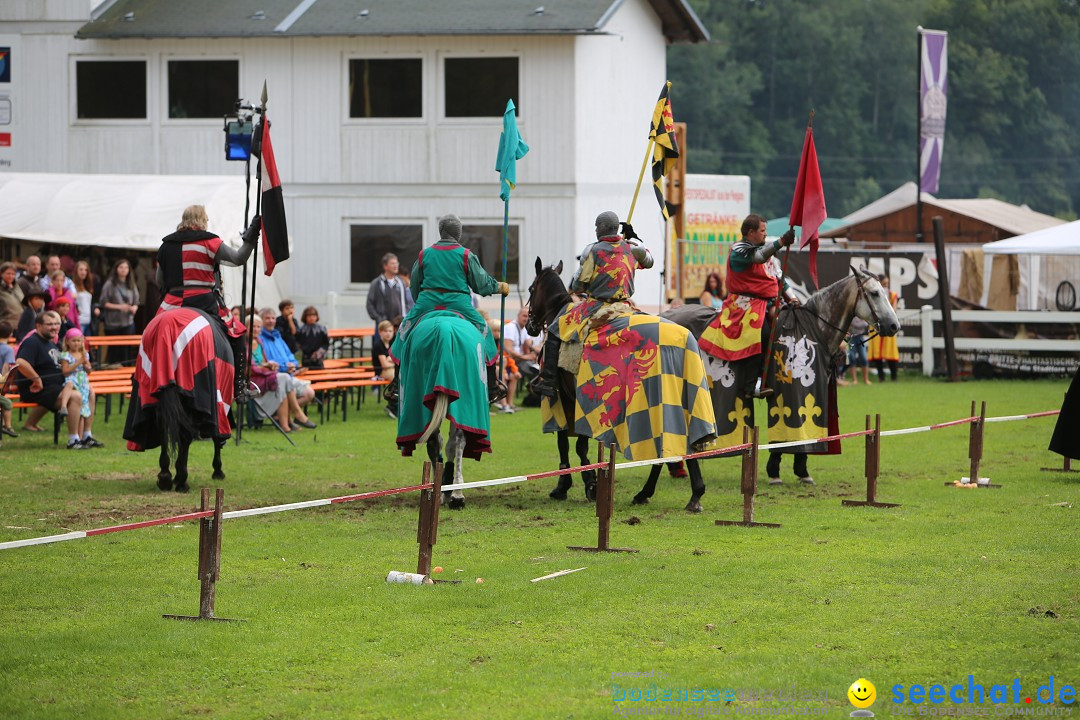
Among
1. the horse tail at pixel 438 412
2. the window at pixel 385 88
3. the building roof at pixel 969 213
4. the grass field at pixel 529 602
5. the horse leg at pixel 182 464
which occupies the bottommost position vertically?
the grass field at pixel 529 602

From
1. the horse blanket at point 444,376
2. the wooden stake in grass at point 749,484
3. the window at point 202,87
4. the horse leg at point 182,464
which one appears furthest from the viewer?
the window at point 202,87

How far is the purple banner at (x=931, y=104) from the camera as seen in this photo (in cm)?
3047

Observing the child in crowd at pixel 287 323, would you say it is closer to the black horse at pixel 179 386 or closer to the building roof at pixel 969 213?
the black horse at pixel 179 386

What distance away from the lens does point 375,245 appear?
89.6ft

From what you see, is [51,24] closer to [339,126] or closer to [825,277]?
[339,126]

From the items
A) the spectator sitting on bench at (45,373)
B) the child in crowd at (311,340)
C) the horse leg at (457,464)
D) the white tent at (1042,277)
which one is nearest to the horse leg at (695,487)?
the horse leg at (457,464)

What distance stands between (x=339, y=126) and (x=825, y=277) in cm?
921

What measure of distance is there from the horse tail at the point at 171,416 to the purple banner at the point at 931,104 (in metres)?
21.6

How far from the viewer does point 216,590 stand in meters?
8.35

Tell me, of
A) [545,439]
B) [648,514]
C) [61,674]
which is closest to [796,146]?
[545,439]

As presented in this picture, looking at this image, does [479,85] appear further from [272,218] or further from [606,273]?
[606,273]

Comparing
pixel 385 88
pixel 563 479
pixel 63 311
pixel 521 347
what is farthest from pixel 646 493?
pixel 385 88

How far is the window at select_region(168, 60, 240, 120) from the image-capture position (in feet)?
89.7

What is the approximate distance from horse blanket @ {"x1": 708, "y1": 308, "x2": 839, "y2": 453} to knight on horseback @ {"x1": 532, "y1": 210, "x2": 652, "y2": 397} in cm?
165
